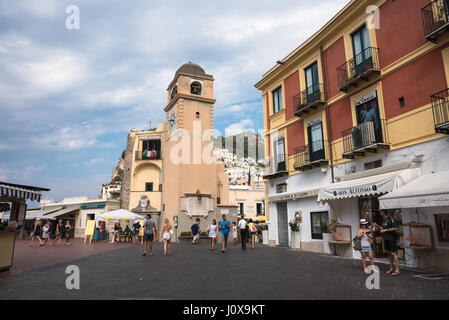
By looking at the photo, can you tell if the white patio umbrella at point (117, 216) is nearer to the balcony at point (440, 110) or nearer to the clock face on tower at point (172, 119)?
the clock face on tower at point (172, 119)

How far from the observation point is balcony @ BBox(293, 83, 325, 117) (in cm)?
1627

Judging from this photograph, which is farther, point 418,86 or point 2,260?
point 418,86

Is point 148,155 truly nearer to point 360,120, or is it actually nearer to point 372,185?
point 360,120

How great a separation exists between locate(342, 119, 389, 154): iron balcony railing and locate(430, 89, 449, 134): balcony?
2.20 meters

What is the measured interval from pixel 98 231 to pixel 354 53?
85.7 feet

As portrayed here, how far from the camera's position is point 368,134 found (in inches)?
506

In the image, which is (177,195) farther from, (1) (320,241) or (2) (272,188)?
(1) (320,241)

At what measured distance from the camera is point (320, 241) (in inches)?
619

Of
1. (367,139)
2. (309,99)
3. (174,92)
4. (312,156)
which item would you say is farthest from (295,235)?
(174,92)

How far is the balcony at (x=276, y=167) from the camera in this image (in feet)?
62.3

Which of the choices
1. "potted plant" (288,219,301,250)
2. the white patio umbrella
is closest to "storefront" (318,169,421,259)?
"potted plant" (288,219,301,250)

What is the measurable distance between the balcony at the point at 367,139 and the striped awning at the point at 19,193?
41.2 ft
